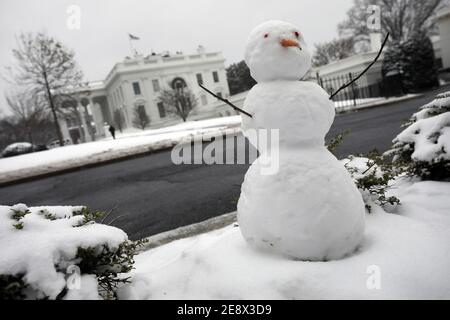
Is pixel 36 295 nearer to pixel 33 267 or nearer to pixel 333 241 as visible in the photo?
pixel 33 267

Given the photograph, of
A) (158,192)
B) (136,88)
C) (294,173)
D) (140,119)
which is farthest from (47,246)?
(136,88)

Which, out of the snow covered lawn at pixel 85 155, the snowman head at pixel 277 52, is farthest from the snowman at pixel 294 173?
the snow covered lawn at pixel 85 155

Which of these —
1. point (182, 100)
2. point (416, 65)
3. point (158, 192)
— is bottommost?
point (158, 192)

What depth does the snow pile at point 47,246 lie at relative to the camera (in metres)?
1.45

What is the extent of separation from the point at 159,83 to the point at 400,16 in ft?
118

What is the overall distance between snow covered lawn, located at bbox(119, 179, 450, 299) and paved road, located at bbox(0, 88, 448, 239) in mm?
905

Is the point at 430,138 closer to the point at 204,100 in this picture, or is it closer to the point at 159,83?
the point at 204,100

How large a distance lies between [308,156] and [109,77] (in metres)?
59.7

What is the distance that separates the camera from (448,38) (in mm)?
31031

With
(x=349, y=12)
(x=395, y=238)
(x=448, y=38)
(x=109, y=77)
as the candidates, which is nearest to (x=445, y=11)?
(x=448, y=38)

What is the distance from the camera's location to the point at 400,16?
37.0 m

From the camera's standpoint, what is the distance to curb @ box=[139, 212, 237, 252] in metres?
3.16

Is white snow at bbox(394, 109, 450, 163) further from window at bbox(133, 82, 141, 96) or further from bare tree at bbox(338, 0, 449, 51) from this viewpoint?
window at bbox(133, 82, 141, 96)

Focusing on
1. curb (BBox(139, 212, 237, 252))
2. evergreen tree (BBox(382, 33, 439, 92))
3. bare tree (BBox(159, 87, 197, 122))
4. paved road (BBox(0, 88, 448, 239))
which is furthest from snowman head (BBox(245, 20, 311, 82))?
bare tree (BBox(159, 87, 197, 122))
